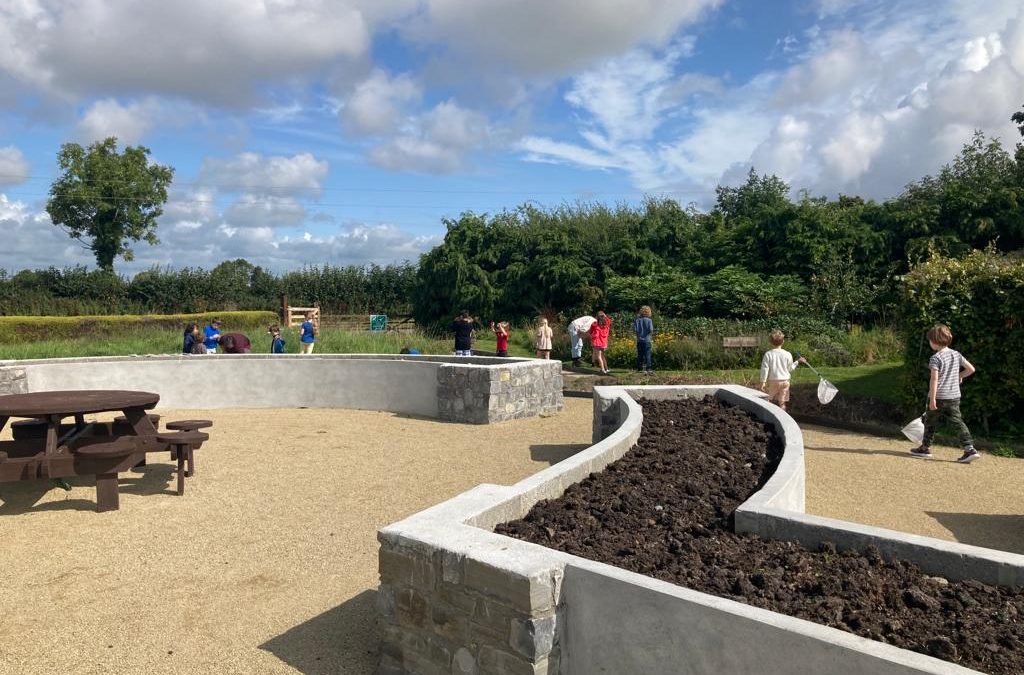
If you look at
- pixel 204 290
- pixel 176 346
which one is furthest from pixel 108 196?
pixel 176 346

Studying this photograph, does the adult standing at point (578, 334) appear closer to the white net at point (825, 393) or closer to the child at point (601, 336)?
the child at point (601, 336)

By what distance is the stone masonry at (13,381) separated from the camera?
1011 centimetres

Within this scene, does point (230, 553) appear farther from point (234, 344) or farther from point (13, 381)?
point (234, 344)

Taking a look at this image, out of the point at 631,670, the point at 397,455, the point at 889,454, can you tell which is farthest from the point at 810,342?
the point at 631,670

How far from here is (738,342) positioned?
1531cm

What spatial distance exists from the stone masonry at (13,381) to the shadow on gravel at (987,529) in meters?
11.7

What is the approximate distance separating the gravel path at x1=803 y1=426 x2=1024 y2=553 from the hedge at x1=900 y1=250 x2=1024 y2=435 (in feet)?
3.21

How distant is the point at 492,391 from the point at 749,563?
6506mm

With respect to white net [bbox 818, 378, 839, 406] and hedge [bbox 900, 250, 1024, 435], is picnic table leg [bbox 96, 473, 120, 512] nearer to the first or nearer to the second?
white net [bbox 818, 378, 839, 406]

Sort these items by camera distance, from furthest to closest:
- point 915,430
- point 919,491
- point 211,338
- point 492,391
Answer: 1. point 211,338
2. point 492,391
3. point 915,430
4. point 919,491

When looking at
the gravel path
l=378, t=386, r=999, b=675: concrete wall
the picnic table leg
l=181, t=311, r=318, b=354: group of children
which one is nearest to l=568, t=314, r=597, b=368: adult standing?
l=181, t=311, r=318, b=354: group of children

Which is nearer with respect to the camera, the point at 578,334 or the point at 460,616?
the point at 460,616

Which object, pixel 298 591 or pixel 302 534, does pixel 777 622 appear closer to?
pixel 298 591

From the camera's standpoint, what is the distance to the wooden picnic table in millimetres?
5629
